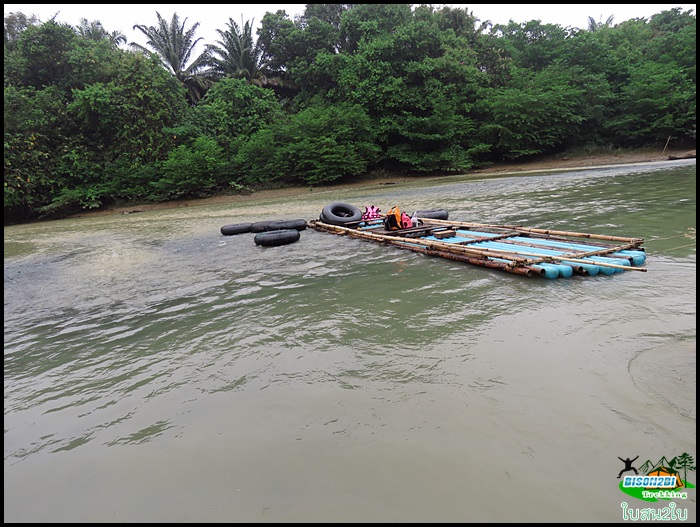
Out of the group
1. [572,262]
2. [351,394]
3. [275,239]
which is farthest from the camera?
[275,239]

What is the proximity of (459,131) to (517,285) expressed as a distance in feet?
77.8

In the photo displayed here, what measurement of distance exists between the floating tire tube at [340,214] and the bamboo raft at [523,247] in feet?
2.95

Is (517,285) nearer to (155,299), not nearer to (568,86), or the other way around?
(155,299)

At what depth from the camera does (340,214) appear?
1171cm

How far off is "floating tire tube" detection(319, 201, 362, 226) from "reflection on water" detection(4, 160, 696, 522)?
3975mm

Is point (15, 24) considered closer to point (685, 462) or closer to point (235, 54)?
point (235, 54)

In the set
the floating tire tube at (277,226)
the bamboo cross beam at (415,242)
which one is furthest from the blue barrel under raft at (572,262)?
the floating tire tube at (277,226)

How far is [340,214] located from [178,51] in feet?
85.4

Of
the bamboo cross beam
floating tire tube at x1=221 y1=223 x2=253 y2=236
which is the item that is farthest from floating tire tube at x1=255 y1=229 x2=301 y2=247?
floating tire tube at x1=221 y1=223 x2=253 y2=236

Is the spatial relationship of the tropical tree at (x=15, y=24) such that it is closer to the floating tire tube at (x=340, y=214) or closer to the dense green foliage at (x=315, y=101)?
the dense green foliage at (x=315, y=101)

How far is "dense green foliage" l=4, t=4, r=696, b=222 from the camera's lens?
22.7m

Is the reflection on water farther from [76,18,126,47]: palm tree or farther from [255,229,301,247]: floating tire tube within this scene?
[76,18,126,47]: palm tree

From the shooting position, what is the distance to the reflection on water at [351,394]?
222 centimetres

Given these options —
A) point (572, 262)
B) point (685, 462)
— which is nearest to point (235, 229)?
point (572, 262)
